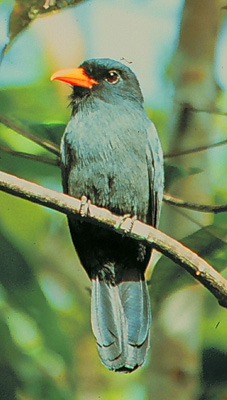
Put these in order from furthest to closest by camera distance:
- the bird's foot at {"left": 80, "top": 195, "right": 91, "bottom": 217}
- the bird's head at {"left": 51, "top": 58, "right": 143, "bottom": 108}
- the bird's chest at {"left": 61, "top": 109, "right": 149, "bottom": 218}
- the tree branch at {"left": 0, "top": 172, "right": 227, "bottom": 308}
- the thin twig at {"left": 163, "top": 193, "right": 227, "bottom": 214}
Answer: the thin twig at {"left": 163, "top": 193, "right": 227, "bottom": 214} → the bird's head at {"left": 51, "top": 58, "right": 143, "bottom": 108} → the bird's chest at {"left": 61, "top": 109, "right": 149, "bottom": 218} → the bird's foot at {"left": 80, "top": 195, "right": 91, "bottom": 217} → the tree branch at {"left": 0, "top": 172, "right": 227, "bottom": 308}

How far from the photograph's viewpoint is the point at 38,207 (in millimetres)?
2744

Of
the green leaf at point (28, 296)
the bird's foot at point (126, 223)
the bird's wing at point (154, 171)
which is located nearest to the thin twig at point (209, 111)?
the bird's wing at point (154, 171)

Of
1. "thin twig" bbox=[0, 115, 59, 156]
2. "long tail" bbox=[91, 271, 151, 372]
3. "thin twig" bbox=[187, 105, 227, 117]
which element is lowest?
"long tail" bbox=[91, 271, 151, 372]

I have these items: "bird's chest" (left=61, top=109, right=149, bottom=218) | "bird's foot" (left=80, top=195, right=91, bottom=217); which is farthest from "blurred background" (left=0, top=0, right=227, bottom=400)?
"bird's foot" (left=80, top=195, right=91, bottom=217)

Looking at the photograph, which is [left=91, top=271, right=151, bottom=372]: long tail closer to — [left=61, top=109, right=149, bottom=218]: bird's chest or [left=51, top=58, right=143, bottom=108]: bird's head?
[left=61, top=109, right=149, bottom=218]: bird's chest

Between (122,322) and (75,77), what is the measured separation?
104 centimetres

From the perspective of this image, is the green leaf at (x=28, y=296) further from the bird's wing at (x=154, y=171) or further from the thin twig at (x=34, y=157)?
the bird's wing at (x=154, y=171)

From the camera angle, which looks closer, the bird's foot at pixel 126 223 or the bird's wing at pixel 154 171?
the bird's foot at pixel 126 223

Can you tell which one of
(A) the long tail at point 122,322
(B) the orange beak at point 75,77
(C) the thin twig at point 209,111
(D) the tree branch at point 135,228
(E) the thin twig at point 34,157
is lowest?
(A) the long tail at point 122,322

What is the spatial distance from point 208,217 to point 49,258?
28.6 inches

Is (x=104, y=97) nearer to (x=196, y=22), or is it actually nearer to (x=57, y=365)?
(x=196, y=22)

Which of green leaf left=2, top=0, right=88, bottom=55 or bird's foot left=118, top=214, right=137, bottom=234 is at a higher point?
green leaf left=2, top=0, right=88, bottom=55

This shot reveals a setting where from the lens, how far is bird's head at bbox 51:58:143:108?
2.62 metres

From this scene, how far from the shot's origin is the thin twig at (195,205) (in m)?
2.73
